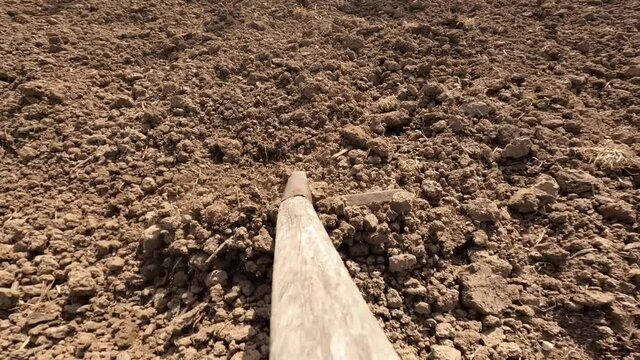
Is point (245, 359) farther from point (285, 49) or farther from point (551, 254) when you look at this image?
point (285, 49)

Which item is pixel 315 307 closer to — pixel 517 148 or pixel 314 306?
pixel 314 306

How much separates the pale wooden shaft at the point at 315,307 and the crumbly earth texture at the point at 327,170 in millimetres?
351

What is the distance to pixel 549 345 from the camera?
172 centimetres

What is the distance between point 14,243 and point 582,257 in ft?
10.3

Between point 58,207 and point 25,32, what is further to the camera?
point 25,32

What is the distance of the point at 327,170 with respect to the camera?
98.4 inches

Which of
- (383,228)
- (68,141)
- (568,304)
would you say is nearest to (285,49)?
(68,141)

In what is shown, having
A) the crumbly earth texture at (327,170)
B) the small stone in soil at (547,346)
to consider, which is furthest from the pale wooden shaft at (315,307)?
the small stone in soil at (547,346)

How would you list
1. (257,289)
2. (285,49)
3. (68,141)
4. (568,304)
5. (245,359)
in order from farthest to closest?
(285,49) → (68,141) → (257,289) → (568,304) → (245,359)

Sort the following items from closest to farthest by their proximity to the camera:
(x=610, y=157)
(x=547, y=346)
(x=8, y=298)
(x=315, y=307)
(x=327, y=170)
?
(x=315, y=307) → (x=547, y=346) → (x=8, y=298) → (x=610, y=157) → (x=327, y=170)

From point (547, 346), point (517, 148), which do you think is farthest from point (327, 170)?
point (547, 346)

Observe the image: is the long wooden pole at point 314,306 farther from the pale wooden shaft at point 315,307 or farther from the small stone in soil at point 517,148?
the small stone in soil at point 517,148

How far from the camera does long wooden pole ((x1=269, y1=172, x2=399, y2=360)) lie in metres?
1.15

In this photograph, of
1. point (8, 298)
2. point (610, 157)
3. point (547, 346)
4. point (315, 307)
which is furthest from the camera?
point (610, 157)
